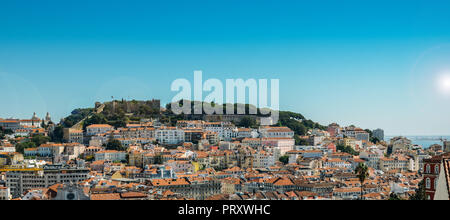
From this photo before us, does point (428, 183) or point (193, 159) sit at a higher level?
point (428, 183)

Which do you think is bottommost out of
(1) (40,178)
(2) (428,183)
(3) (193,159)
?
(1) (40,178)

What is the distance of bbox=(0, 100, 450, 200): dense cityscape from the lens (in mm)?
19578

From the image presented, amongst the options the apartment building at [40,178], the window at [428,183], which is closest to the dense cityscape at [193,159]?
the apartment building at [40,178]

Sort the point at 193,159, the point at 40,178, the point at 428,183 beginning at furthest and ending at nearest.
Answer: the point at 193,159 → the point at 40,178 → the point at 428,183

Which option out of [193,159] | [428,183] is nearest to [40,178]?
[193,159]

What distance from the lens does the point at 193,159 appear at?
26844 millimetres

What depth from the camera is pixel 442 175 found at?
284 cm

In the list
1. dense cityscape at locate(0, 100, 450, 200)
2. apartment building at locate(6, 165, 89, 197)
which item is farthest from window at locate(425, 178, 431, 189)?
apartment building at locate(6, 165, 89, 197)

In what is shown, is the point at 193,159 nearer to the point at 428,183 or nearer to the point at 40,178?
the point at 40,178

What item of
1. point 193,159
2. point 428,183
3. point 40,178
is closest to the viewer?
point 428,183

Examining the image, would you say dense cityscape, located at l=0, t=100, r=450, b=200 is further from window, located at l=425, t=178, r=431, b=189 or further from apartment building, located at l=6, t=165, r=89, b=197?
window, located at l=425, t=178, r=431, b=189
